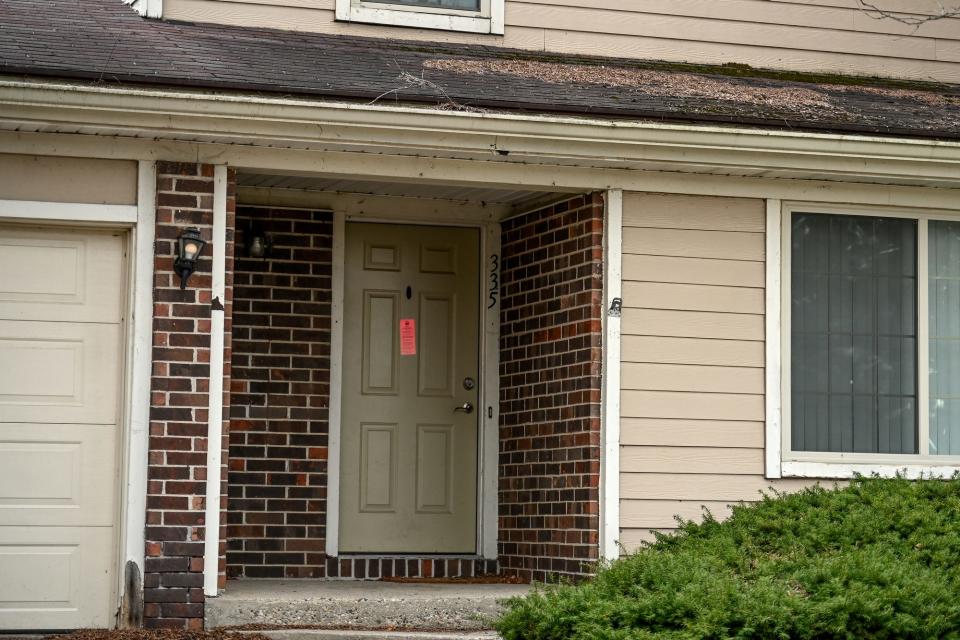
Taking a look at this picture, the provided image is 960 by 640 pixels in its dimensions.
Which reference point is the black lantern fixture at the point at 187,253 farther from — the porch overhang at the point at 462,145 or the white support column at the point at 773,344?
the white support column at the point at 773,344

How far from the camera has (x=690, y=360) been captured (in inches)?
312

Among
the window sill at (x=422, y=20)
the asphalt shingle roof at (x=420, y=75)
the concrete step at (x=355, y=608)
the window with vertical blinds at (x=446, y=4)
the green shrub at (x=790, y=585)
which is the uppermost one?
the window with vertical blinds at (x=446, y=4)

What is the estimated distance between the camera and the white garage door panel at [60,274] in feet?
23.5

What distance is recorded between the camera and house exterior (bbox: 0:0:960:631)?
7.11 m

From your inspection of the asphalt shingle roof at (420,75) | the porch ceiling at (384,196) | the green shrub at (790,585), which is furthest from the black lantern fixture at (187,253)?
the green shrub at (790,585)

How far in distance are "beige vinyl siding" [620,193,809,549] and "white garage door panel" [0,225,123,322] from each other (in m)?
2.76

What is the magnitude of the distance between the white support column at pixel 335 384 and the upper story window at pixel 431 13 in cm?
123

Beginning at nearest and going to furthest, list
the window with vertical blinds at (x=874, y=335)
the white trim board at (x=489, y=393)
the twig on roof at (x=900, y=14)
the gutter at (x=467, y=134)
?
the gutter at (x=467, y=134) → the window with vertical blinds at (x=874, y=335) → the white trim board at (x=489, y=393) → the twig on roof at (x=900, y=14)

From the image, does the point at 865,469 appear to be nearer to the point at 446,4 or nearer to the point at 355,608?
the point at 355,608

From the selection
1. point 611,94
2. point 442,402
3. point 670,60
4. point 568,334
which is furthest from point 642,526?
point 670,60

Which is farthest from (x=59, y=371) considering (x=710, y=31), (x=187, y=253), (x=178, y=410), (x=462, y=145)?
(x=710, y=31)

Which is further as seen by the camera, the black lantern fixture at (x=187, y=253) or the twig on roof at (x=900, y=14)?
the twig on roof at (x=900, y=14)

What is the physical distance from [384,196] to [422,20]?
111 cm

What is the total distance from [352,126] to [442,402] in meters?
2.37
